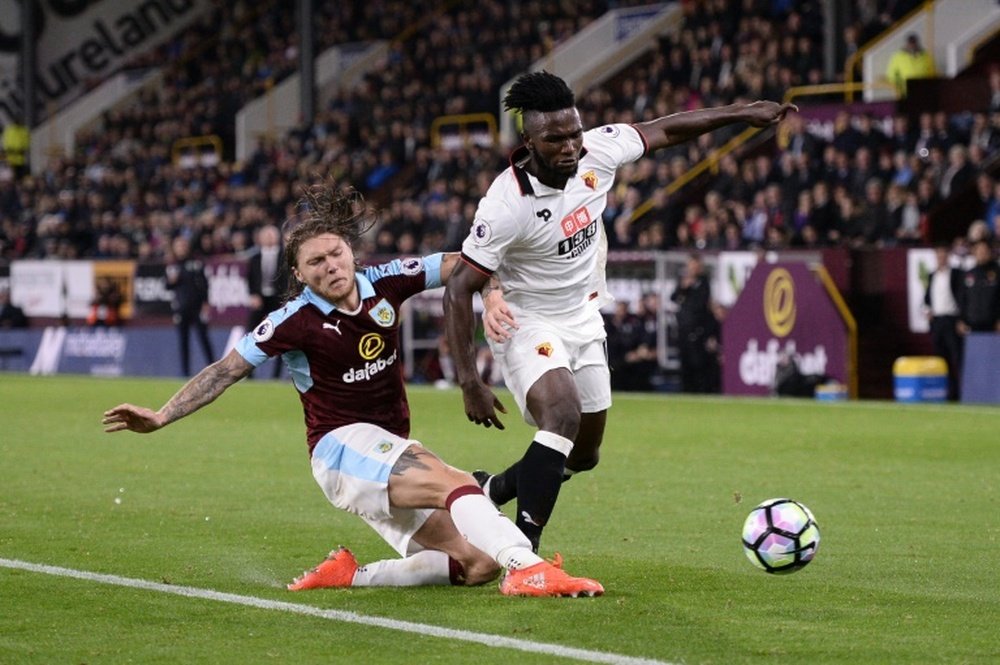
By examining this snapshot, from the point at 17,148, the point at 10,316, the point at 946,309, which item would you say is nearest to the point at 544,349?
the point at 946,309

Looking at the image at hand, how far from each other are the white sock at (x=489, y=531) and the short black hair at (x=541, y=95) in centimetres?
167

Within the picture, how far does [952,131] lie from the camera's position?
2291cm

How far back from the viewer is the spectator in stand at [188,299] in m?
27.2

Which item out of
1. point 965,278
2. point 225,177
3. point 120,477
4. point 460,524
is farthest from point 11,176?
point 460,524

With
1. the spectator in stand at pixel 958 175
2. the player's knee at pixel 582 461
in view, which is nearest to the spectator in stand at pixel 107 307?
the spectator in stand at pixel 958 175

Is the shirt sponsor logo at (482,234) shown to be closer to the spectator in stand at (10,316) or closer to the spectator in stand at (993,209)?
the spectator in stand at (993,209)

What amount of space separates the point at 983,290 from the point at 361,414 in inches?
504

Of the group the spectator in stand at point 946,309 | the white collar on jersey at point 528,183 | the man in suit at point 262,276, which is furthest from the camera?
the man in suit at point 262,276

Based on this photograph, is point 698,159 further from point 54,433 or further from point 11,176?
point 11,176

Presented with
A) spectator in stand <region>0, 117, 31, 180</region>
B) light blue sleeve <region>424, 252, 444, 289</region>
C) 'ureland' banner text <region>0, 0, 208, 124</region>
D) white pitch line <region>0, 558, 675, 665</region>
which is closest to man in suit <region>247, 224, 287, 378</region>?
white pitch line <region>0, 558, 675, 665</region>

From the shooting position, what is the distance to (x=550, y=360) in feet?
24.8

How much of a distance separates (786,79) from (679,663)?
2187 cm

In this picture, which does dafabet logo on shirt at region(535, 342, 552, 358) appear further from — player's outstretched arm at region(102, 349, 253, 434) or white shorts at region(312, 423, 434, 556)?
player's outstretched arm at region(102, 349, 253, 434)

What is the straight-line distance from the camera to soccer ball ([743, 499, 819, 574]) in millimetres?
7133
